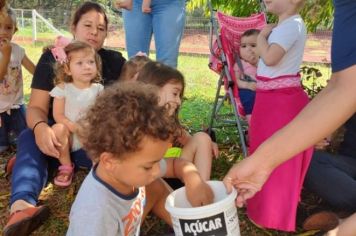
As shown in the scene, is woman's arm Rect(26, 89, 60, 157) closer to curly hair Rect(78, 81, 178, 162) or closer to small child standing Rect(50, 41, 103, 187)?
small child standing Rect(50, 41, 103, 187)

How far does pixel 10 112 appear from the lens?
3.60 meters

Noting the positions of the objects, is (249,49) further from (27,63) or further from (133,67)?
(27,63)

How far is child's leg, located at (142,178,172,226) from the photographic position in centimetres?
229

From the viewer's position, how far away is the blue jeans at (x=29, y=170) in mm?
2475

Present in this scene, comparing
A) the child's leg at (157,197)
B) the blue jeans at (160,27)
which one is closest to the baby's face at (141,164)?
the child's leg at (157,197)

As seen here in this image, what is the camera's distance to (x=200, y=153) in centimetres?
253

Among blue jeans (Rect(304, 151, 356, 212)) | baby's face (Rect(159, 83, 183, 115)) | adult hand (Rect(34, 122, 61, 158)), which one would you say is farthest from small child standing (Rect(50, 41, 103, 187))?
blue jeans (Rect(304, 151, 356, 212))

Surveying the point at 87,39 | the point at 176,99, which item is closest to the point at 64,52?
the point at 87,39

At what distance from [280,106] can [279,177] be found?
405mm

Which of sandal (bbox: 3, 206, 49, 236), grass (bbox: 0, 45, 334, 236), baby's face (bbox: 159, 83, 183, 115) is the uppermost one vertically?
baby's face (bbox: 159, 83, 183, 115)

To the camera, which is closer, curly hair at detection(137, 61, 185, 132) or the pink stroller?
curly hair at detection(137, 61, 185, 132)

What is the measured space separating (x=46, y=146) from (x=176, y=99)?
78 centimetres

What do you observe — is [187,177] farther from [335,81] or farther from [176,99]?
[335,81]

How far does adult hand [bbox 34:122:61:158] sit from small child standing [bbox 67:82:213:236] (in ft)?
2.76
